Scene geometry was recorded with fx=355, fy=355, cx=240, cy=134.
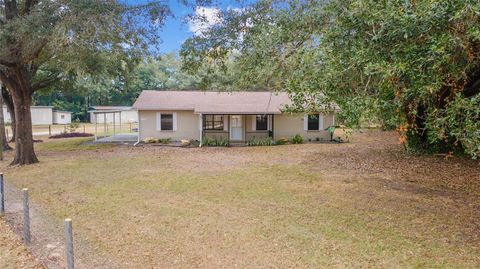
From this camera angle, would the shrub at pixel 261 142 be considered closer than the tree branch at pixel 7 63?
No

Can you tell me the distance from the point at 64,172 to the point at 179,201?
20.5ft

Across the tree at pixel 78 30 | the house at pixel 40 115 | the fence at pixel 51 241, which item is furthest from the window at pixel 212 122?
the house at pixel 40 115

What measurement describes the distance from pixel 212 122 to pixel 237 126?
1.58 metres

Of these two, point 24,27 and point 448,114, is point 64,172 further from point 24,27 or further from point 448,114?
point 448,114

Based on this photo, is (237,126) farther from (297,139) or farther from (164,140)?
(164,140)

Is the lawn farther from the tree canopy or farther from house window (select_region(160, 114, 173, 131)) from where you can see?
the tree canopy

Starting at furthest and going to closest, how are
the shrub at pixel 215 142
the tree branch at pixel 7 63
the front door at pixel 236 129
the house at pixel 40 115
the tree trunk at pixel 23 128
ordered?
the house at pixel 40 115, the front door at pixel 236 129, the shrub at pixel 215 142, the tree trunk at pixel 23 128, the tree branch at pixel 7 63

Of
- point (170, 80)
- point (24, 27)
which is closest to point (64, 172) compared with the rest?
point (24, 27)

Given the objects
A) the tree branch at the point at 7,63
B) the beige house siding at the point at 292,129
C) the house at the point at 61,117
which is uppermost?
the tree branch at the point at 7,63

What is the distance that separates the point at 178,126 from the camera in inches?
879

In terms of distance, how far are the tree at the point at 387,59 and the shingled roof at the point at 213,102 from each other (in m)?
13.9

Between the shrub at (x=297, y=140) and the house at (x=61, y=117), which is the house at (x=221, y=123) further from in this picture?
the house at (x=61, y=117)

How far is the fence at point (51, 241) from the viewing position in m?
4.95

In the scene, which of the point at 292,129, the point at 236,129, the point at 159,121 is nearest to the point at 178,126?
the point at 159,121
